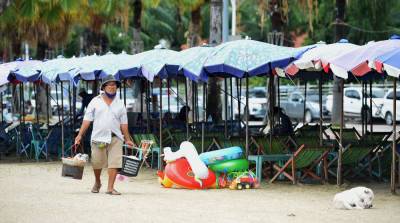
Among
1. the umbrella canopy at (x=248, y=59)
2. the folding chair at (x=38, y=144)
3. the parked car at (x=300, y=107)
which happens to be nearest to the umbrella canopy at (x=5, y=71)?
the folding chair at (x=38, y=144)

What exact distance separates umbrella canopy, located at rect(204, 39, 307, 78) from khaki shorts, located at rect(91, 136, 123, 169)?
252cm

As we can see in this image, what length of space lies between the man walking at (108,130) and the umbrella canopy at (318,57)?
3.11 meters

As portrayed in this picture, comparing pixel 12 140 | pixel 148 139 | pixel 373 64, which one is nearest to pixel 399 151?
pixel 373 64

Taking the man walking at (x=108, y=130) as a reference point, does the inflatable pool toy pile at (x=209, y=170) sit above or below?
below

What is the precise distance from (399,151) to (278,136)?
288 centimetres

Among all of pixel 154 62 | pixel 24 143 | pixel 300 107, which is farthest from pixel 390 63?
pixel 300 107

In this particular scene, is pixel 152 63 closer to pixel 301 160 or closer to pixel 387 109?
pixel 301 160

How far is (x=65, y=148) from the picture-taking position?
2214 centimetres

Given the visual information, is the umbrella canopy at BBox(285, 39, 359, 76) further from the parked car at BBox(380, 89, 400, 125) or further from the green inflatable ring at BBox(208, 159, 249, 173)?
the parked car at BBox(380, 89, 400, 125)

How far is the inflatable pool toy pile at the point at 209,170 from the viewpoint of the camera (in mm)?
15180

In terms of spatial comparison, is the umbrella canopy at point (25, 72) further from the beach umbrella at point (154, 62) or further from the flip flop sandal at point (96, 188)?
the flip flop sandal at point (96, 188)

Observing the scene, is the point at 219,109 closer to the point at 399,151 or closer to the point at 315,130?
the point at 315,130

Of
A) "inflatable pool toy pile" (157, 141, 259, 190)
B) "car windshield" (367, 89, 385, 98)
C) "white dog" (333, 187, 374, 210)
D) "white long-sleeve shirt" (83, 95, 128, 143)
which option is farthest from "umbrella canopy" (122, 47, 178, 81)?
"car windshield" (367, 89, 385, 98)

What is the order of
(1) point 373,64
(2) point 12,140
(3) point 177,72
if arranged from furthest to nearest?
1. (2) point 12,140
2. (3) point 177,72
3. (1) point 373,64
